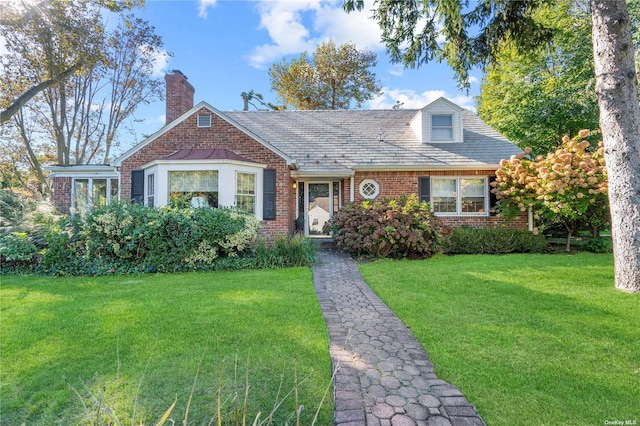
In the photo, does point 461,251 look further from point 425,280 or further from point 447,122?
point 447,122

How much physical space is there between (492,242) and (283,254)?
22.2ft

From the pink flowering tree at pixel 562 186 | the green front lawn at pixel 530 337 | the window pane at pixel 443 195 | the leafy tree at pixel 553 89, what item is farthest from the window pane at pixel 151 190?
the leafy tree at pixel 553 89

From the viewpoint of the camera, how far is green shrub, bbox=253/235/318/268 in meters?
8.22

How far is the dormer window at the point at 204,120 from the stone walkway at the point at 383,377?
26.6ft

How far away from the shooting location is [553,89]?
16.0 m

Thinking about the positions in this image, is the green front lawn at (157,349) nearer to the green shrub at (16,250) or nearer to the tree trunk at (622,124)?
the green shrub at (16,250)

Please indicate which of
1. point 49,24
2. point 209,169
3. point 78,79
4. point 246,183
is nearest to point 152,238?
point 209,169

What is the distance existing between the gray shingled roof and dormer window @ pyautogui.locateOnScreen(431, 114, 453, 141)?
0.46m

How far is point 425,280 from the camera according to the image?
6.60 metres

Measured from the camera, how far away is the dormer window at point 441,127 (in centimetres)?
1313

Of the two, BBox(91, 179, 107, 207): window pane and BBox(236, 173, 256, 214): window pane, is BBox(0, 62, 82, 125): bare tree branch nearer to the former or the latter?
BBox(91, 179, 107, 207): window pane

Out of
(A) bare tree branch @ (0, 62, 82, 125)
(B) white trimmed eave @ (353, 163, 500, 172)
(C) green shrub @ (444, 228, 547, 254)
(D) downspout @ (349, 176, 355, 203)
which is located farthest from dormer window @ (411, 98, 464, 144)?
(A) bare tree branch @ (0, 62, 82, 125)

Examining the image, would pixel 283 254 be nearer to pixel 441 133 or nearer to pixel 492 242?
pixel 492 242

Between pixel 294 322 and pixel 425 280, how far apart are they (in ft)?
11.2
